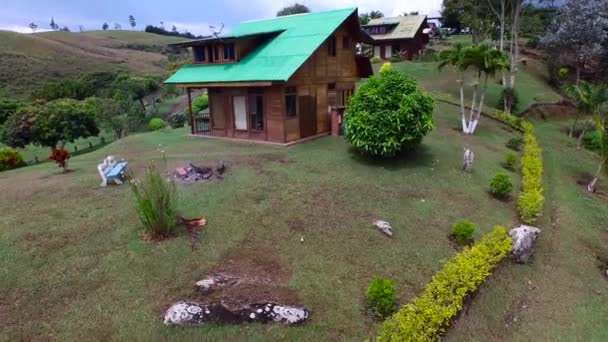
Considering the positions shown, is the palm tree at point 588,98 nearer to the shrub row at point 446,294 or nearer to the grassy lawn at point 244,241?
the grassy lawn at point 244,241

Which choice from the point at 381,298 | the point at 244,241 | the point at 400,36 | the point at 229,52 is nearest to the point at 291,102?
the point at 229,52

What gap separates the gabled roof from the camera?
1864 inches

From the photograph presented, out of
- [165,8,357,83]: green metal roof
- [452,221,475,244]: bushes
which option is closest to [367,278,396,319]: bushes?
[452,221,475,244]: bushes

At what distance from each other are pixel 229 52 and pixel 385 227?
1328 cm

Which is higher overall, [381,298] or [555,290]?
[381,298]

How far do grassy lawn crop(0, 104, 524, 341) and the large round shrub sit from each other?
3.01 feet

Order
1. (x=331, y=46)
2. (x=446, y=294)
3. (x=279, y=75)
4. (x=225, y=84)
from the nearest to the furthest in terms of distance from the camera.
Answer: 1. (x=446, y=294)
2. (x=279, y=75)
3. (x=225, y=84)
4. (x=331, y=46)

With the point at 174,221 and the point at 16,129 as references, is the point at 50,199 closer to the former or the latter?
the point at 174,221

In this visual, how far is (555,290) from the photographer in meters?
9.21

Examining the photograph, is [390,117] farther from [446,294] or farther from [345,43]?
[345,43]

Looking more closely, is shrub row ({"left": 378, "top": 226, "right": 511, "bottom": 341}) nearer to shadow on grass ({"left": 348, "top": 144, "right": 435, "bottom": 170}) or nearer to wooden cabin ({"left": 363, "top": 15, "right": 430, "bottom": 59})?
shadow on grass ({"left": 348, "top": 144, "right": 435, "bottom": 170})

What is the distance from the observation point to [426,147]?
17078mm

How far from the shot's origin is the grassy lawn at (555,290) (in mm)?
7812

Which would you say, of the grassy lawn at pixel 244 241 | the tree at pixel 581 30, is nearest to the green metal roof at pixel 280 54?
the grassy lawn at pixel 244 241
